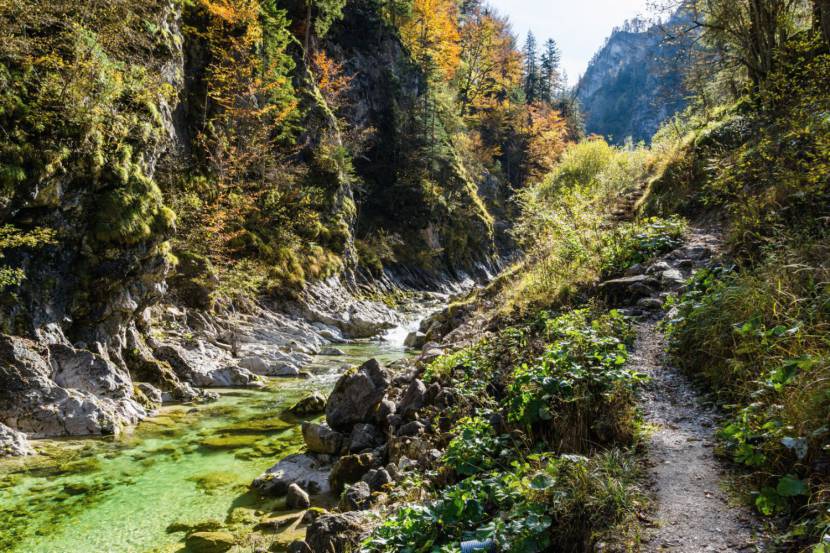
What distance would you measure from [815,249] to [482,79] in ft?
172

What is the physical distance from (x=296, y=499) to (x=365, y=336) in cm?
1485

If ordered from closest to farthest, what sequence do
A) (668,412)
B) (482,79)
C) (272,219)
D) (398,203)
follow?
1. (668,412)
2. (272,219)
3. (398,203)
4. (482,79)

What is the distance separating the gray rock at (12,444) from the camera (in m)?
7.21

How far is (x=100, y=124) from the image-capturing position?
10148 millimetres

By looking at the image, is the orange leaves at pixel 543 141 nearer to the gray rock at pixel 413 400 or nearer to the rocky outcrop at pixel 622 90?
the gray rock at pixel 413 400

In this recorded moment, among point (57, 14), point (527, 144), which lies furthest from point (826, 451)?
point (527, 144)

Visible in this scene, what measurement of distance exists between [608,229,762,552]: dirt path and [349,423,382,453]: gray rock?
4.20 m

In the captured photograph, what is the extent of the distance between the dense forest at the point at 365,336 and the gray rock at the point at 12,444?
0.06 metres

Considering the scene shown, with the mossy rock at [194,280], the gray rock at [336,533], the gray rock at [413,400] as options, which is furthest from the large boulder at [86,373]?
the gray rock at [336,533]

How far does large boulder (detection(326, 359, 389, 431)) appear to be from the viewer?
8273 mm

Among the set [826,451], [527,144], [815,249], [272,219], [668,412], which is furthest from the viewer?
[527,144]

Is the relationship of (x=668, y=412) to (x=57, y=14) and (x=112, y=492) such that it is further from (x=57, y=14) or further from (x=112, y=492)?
(x=57, y=14)

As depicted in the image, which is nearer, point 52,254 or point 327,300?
point 52,254

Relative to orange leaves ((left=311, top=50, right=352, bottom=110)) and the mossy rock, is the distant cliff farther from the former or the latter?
the mossy rock
